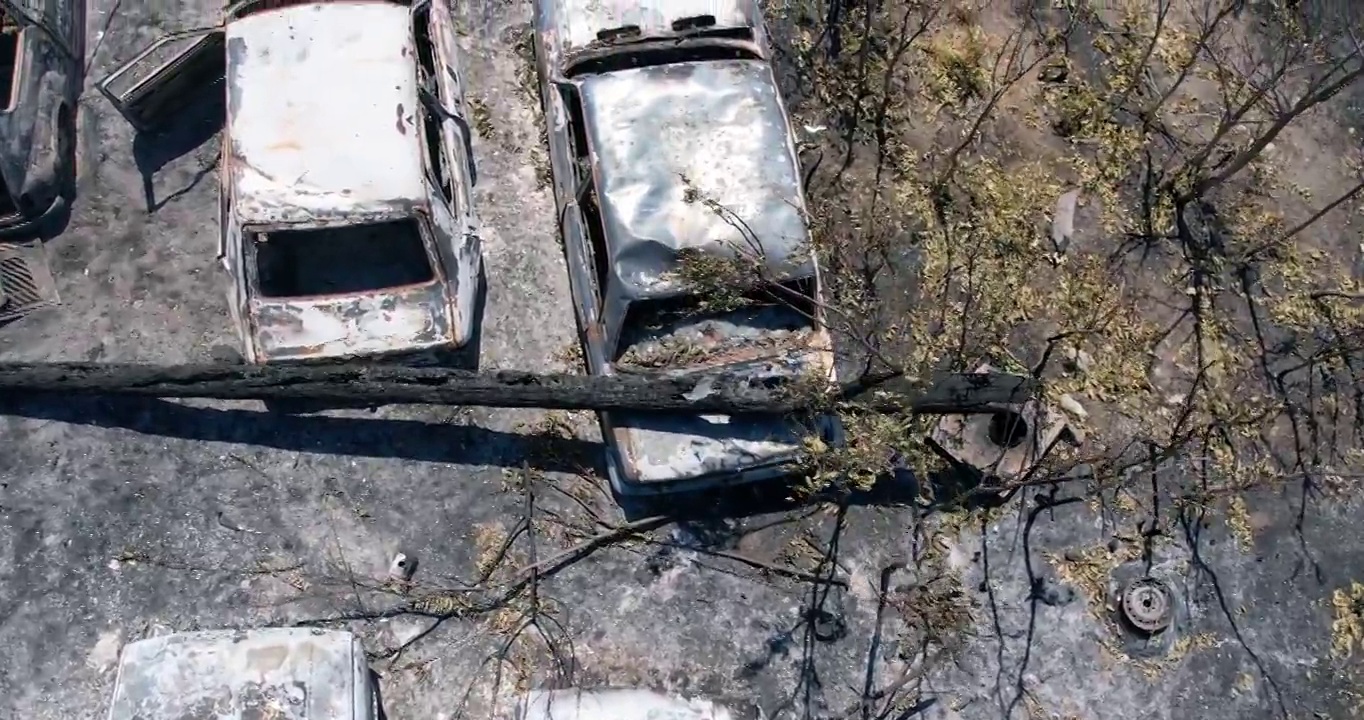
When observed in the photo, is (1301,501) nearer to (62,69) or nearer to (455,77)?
(455,77)

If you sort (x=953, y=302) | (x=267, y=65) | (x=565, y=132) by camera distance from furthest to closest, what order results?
1. (x=953, y=302)
2. (x=565, y=132)
3. (x=267, y=65)

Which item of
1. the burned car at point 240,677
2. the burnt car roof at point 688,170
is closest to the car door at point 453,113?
the burnt car roof at point 688,170

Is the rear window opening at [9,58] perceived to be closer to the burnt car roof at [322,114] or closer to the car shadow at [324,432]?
the burnt car roof at [322,114]

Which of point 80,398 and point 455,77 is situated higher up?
point 455,77

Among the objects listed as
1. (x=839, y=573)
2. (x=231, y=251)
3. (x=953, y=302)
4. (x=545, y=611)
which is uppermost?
(x=953, y=302)

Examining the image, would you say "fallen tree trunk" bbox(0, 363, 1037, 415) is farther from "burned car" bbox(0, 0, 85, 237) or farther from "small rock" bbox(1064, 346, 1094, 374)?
"burned car" bbox(0, 0, 85, 237)

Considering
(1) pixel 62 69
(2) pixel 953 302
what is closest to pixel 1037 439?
(2) pixel 953 302

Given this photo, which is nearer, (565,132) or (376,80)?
(376,80)

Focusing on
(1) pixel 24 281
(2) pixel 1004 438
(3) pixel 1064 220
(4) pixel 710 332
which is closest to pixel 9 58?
(1) pixel 24 281
